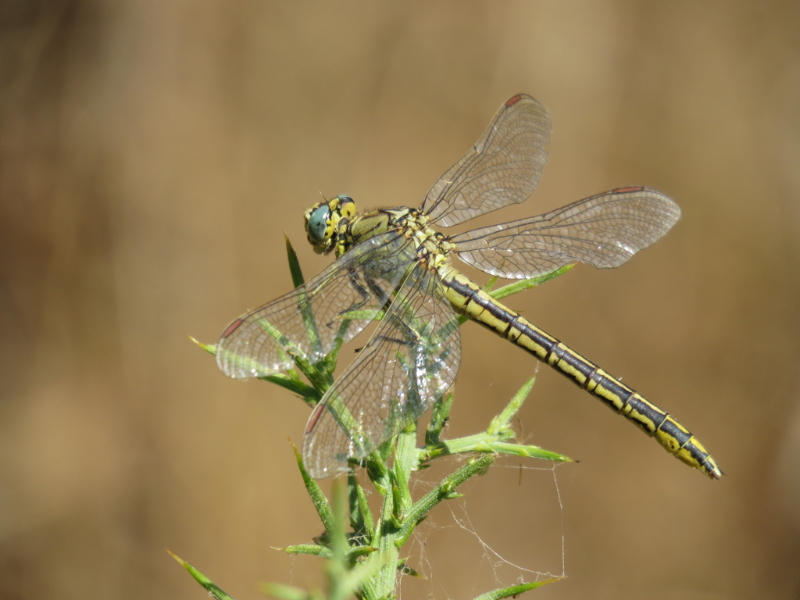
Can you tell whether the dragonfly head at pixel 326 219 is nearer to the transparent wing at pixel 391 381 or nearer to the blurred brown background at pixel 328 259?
the transparent wing at pixel 391 381

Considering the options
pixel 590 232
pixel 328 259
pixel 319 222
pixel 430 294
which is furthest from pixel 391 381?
pixel 328 259

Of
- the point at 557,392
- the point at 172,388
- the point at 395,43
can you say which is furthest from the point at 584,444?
the point at 395,43

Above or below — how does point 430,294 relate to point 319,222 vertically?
below

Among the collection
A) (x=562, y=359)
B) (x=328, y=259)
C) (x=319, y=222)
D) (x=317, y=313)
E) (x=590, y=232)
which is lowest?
(x=317, y=313)

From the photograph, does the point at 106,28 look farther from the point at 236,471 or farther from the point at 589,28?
the point at 589,28

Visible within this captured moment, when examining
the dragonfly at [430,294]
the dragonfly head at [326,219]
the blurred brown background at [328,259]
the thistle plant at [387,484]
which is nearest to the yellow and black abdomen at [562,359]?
the dragonfly at [430,294]

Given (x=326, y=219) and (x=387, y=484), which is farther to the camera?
(x=326, y=219)

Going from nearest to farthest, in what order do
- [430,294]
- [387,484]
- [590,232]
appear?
[387,484], [430,294], [590,232]

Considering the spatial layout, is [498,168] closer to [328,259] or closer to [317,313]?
[317,313]
